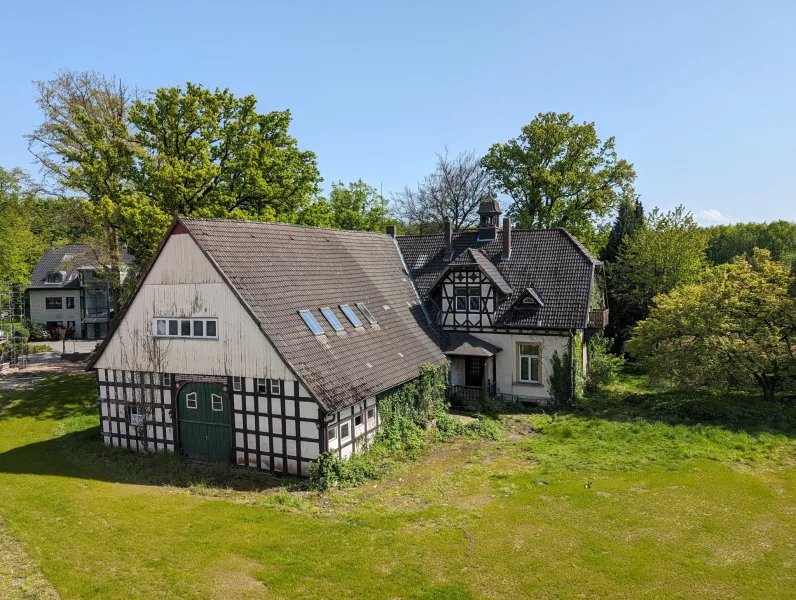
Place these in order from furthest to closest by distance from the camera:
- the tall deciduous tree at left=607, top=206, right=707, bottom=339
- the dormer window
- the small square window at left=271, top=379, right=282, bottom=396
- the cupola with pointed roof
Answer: the tall deciduous tree at left=607, top=206, right=707, bottom=339
the cupola with pointed roof
the dormer window
the small square window at left=271, top=379, right=282, bottom=396

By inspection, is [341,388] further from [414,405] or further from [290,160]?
[290,160]

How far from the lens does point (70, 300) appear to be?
51250mm

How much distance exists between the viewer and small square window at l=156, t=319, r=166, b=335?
1870cm

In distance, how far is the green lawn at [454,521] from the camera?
36.2 ft

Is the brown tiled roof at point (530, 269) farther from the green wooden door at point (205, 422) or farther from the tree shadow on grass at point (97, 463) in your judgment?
the tree shadow on grass at point (97, 463)

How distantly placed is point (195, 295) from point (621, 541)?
14.1 m

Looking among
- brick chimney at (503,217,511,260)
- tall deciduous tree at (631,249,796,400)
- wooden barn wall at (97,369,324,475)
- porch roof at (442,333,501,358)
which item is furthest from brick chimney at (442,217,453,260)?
wooden barn wall at (97,369,324,475)

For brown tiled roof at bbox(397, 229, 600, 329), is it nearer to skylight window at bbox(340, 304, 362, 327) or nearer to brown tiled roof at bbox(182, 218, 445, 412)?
brown tiled roof at bbox(182, 218, 445, 412)

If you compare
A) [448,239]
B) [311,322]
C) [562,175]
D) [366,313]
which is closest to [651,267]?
[562,175]

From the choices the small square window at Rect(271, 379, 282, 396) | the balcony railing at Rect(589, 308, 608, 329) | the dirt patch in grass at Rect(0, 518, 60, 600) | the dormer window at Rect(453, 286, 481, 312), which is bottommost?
the dirt patch in grass at Rect(0, 518, 60, 600)

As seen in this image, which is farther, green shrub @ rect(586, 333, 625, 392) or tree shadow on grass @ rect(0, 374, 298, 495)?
green shrub @ rect(586, 333, 625, 392)

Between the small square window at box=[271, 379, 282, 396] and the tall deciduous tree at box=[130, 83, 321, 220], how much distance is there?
12.5 meters

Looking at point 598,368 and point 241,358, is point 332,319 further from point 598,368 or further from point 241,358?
point 598,368

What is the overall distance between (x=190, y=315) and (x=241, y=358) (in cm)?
247
